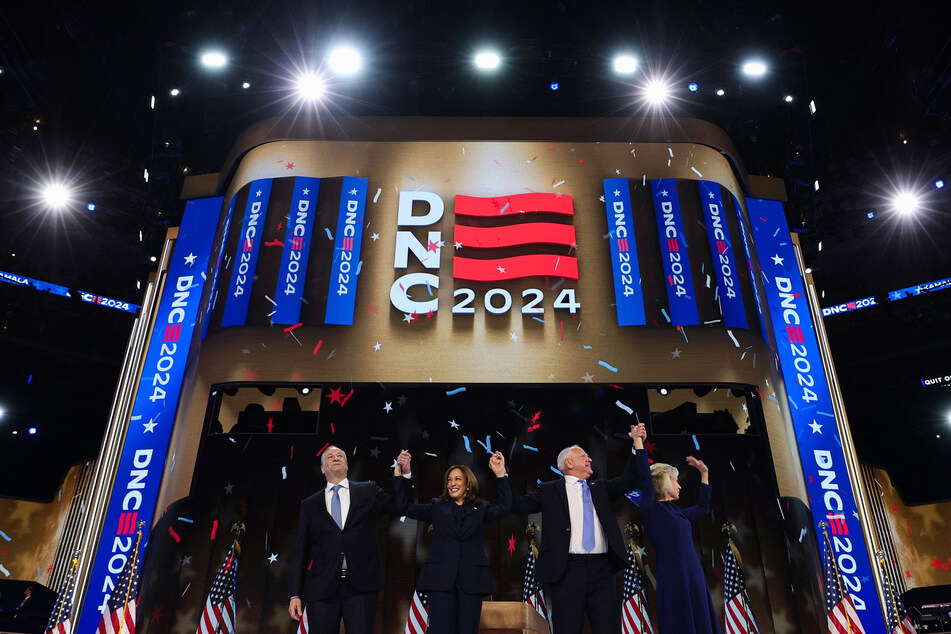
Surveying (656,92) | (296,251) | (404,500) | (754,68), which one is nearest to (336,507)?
(404,500)

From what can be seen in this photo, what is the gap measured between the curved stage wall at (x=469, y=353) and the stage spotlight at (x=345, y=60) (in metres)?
0.91

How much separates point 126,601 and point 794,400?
7.07 metres

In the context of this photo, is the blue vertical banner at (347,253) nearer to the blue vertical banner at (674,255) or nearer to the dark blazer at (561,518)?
the blue vertical banner at (674,255)

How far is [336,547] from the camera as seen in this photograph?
3.73 m

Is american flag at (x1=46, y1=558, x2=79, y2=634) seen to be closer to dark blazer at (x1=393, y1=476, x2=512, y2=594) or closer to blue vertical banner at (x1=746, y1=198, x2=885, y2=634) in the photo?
dark blazer at (x1=393, y1=476, x2=512, y2=594)

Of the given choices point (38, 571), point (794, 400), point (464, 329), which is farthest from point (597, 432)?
point (38, 571)

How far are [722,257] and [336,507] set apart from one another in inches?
221

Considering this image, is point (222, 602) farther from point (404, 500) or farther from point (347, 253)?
point (347, 253)

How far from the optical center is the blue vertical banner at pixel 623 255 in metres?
7.43

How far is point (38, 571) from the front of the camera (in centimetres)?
1041

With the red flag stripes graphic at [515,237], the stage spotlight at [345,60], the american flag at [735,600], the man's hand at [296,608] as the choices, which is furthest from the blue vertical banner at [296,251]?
the american flag at [735,600]

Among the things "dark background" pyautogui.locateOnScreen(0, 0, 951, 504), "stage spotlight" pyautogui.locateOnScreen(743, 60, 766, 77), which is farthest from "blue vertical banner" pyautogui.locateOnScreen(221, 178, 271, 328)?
"stage spotlight" pyautogui.locateOnScreen(743, 60, 766, 77)

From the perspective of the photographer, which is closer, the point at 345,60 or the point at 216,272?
the point at 216,272

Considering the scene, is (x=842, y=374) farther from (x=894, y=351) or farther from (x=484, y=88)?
(x=484, y=88)
